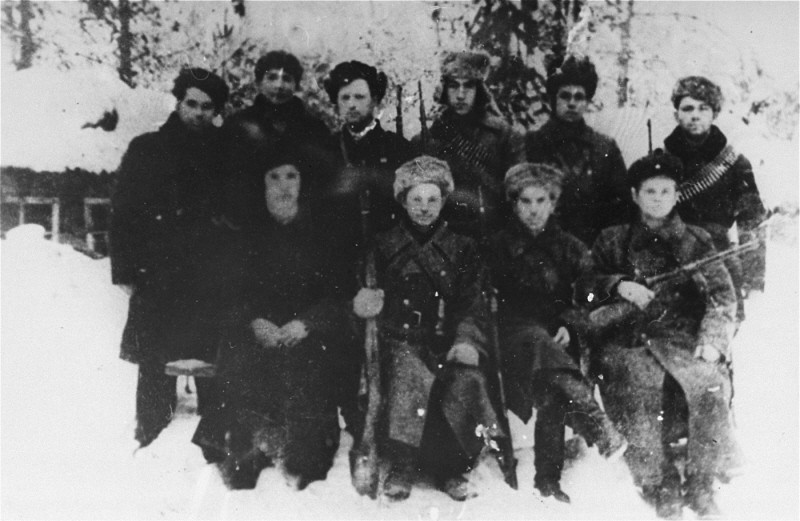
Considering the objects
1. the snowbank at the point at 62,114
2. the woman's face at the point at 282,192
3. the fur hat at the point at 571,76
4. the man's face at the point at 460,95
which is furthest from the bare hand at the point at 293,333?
the fur hat at the point at 571,76

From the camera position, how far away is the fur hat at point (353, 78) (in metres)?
2.59

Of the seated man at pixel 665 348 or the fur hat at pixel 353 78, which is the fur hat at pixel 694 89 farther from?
the fur hat at pixel 353 78

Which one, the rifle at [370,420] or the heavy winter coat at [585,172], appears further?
the heavy winter coat at [585,172]

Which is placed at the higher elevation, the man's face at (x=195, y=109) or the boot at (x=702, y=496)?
the man's face at (x=195, y=109)

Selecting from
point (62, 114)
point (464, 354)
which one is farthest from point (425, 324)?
point (62, 114)

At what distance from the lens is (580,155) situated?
8.73ft

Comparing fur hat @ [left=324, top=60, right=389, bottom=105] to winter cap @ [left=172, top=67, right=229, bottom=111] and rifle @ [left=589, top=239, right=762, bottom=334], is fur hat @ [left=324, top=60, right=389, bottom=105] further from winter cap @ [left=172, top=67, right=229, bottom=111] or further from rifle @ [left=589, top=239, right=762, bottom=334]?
rifle @ [left=589, top=239, right=762, bottom=334]

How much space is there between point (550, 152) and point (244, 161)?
50.0 inches

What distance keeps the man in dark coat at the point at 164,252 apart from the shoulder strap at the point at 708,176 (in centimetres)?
195

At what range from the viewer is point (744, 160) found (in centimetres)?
273

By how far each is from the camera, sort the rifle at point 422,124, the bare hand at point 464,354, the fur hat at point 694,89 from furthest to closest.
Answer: the fur hat at point 694,89
the rifle at point 422,124
the bare hand at point 464,354

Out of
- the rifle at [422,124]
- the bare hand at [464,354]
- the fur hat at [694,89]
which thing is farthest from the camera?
the fur hat at [694,89]

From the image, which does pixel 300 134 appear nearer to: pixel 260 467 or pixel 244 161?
pixel 244 161

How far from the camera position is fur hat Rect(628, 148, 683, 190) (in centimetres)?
266
